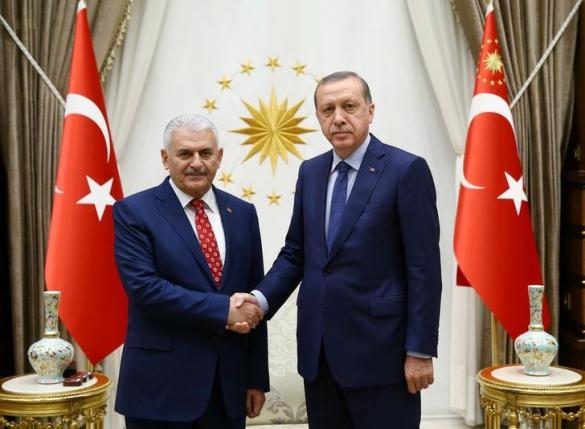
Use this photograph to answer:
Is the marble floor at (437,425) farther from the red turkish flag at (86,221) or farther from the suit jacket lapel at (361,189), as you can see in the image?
the suit jacket lapel at (361,189)

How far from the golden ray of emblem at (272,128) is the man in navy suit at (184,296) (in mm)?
1907

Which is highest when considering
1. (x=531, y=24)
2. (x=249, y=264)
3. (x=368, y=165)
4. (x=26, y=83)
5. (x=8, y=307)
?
(x=531, y=24)

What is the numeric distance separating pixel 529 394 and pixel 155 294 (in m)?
1.66

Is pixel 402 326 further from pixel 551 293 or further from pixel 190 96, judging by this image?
pixel 190 96

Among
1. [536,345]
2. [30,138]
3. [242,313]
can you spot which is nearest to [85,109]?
[30,138]

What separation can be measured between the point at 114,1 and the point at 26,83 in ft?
2.13

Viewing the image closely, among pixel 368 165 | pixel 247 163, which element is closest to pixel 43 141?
pixel 247 163

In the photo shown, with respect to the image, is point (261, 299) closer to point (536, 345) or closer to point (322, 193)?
point (322, 193)

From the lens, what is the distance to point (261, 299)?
2.37 metres

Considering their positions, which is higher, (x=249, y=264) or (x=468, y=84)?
(x=468, y=84)

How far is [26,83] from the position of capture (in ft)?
12.5

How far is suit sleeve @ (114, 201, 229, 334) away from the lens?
218cm

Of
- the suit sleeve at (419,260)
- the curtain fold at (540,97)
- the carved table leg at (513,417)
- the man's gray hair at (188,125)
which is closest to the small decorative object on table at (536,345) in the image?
the carved table leg at (513,417)

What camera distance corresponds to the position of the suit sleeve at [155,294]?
2184mm
